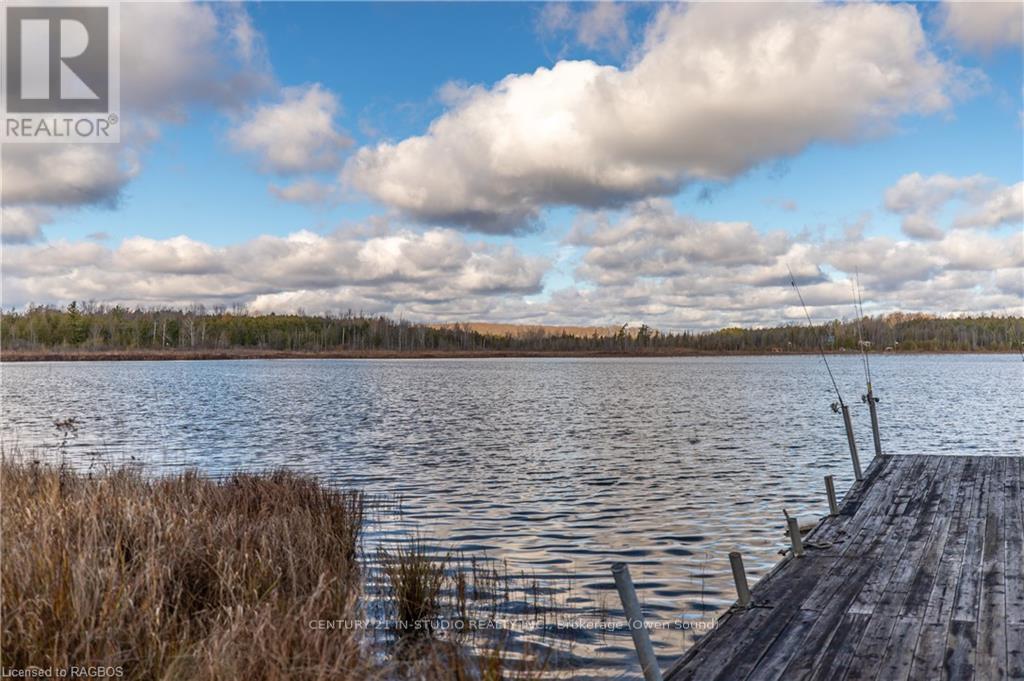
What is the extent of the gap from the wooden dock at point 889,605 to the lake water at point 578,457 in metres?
1.45

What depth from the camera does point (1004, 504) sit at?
12508 mm

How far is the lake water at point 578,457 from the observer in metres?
11.8

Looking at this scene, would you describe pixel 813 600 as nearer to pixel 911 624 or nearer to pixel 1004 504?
pixel 911 624

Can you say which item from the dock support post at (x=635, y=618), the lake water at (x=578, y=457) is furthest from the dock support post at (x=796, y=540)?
the dock support post at (x=635, y=618)

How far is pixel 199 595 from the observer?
7816 mm

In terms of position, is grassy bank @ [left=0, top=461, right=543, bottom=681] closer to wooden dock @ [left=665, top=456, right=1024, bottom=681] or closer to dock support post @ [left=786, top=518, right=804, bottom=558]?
wooden dock @ [left=665, top=456, right=1024, bottom=681]

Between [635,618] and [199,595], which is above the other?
[635,618]

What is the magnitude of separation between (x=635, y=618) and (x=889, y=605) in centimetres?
Result: 384

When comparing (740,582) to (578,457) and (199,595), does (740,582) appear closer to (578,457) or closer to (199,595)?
(199,595)

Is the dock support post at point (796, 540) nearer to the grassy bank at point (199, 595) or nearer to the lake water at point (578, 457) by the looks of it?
the lake water at point (578, 457)

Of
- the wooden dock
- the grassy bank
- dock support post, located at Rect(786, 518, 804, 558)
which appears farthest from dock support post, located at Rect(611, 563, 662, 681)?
dock support post, located at Rect(786, 518, 804, 558)

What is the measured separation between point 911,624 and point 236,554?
7286mm

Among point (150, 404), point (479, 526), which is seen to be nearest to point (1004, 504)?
point (479, 526)

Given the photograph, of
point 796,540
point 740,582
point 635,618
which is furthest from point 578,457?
point 635,618
